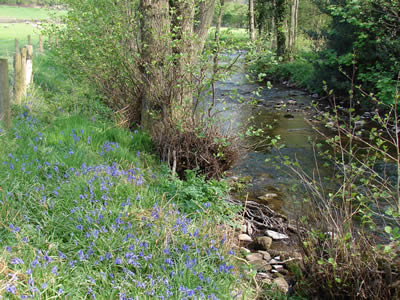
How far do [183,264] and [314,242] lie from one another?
120 cm

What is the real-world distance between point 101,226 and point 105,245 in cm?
29

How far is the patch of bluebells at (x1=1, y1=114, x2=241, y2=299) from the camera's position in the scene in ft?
9.95

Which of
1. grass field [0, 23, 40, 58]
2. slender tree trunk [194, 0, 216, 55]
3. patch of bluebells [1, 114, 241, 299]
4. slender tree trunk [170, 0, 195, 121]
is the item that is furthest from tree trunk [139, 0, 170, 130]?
grass field [0, 23, 40, 58]

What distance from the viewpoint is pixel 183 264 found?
11.1 feet

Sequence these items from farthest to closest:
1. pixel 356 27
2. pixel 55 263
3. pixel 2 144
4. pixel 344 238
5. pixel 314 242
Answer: pixel 356 27 → pixel 2 144 → pixel 314 242 → pixel 55 263 → pixel 344 238

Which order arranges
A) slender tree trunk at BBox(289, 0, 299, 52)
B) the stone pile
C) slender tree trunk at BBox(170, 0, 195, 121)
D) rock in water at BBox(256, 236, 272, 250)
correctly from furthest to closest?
1. slender tree trunk at BBox(289, 0, 299, 52)
2. slender tree trunk at BBox(170, 0, 195, 121)
3. rock in water at BBox(256, 236, 272, 250)
4. the stone pile

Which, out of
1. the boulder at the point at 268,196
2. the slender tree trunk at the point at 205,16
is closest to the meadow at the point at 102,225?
the boulder at the point at 268,196

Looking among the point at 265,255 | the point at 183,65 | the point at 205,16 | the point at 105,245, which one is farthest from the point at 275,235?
the point at 205,16

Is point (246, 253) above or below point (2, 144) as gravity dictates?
below

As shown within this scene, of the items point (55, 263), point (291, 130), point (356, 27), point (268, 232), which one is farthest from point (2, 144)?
point (356, 27)

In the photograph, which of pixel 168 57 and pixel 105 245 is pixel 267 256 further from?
pixel 168 57

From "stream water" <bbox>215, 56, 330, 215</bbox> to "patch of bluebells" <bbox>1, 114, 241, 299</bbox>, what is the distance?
1.24 metres

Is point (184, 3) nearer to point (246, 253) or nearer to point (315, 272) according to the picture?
point (246, 253)

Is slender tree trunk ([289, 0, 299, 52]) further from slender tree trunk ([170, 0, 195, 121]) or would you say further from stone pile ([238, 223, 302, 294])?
stone pile ([238, 223, 302, 294])
